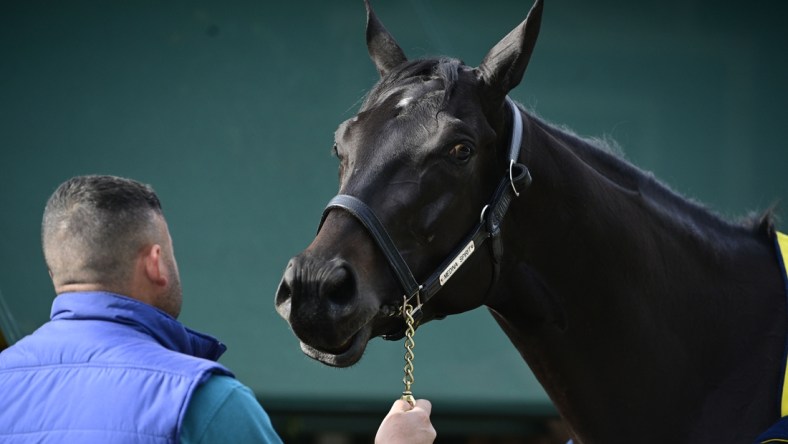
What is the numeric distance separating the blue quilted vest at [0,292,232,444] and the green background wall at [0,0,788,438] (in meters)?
2.91

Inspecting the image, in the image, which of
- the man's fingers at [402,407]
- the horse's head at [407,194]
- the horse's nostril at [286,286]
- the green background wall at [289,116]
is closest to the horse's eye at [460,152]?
the horse's head at [407,194]

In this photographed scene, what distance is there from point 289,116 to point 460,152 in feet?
8.44

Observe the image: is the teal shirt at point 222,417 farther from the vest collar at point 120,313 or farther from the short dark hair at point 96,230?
the short dark hair at point 96,230

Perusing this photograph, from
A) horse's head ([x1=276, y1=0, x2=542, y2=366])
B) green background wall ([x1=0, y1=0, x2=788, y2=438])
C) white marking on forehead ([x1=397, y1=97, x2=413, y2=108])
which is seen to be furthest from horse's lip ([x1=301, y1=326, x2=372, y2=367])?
green background wall ([x1=0, y1=0, x2=788, y2=438])

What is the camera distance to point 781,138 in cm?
503

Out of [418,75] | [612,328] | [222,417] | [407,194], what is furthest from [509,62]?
[222,417]

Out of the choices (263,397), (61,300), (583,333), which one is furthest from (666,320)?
(263,397)

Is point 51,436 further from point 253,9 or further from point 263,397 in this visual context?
point 253,9

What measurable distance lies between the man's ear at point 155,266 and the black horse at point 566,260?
18.0 inches

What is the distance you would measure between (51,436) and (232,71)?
3424 millimetres

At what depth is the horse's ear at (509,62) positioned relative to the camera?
2543 mm

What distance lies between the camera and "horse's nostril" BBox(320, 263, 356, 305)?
2.16 metres

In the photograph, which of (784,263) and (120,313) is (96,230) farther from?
(784,263)

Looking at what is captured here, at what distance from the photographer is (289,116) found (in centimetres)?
490
